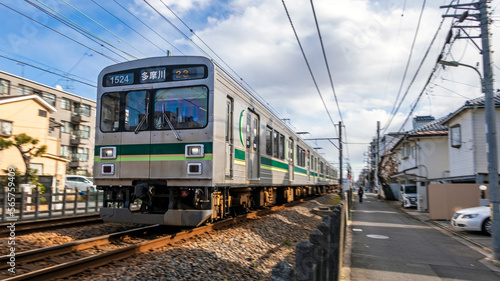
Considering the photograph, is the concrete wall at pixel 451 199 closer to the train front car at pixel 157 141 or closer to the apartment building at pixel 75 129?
the train front car at pixel 157 141

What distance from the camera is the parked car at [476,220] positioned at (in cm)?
1052

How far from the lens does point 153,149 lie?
7.07 m

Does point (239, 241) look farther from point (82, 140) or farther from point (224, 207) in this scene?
point (82, 140)

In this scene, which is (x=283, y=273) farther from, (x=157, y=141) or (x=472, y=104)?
(x=472, y=104)

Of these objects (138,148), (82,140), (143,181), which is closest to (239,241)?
(143,181)

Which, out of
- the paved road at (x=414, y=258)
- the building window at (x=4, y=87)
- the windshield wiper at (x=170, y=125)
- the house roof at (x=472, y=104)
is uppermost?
the building window at (x=4, y=87)

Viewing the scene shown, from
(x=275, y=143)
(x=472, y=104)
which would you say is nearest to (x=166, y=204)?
(x=275, y=143)

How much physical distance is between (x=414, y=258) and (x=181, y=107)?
5.74 metres

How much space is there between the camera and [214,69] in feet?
23.0

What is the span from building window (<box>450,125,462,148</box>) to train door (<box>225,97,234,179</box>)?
14.9 m

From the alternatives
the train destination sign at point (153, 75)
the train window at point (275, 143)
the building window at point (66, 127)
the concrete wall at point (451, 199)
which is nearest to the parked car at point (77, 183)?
the building window at point (66, 127)

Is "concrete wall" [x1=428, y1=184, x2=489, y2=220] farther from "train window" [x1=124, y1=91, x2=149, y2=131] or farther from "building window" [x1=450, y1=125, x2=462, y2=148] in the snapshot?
"train window" [x1=124, y1=91, x2=149, y2=131]

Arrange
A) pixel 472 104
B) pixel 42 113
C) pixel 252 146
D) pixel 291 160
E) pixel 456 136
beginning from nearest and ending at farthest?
pixel 252 146
pixel 291 160
pixel 472 104
pixel 42 113
pixel 456 136

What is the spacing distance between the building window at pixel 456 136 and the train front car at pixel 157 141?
15937 millimetres
